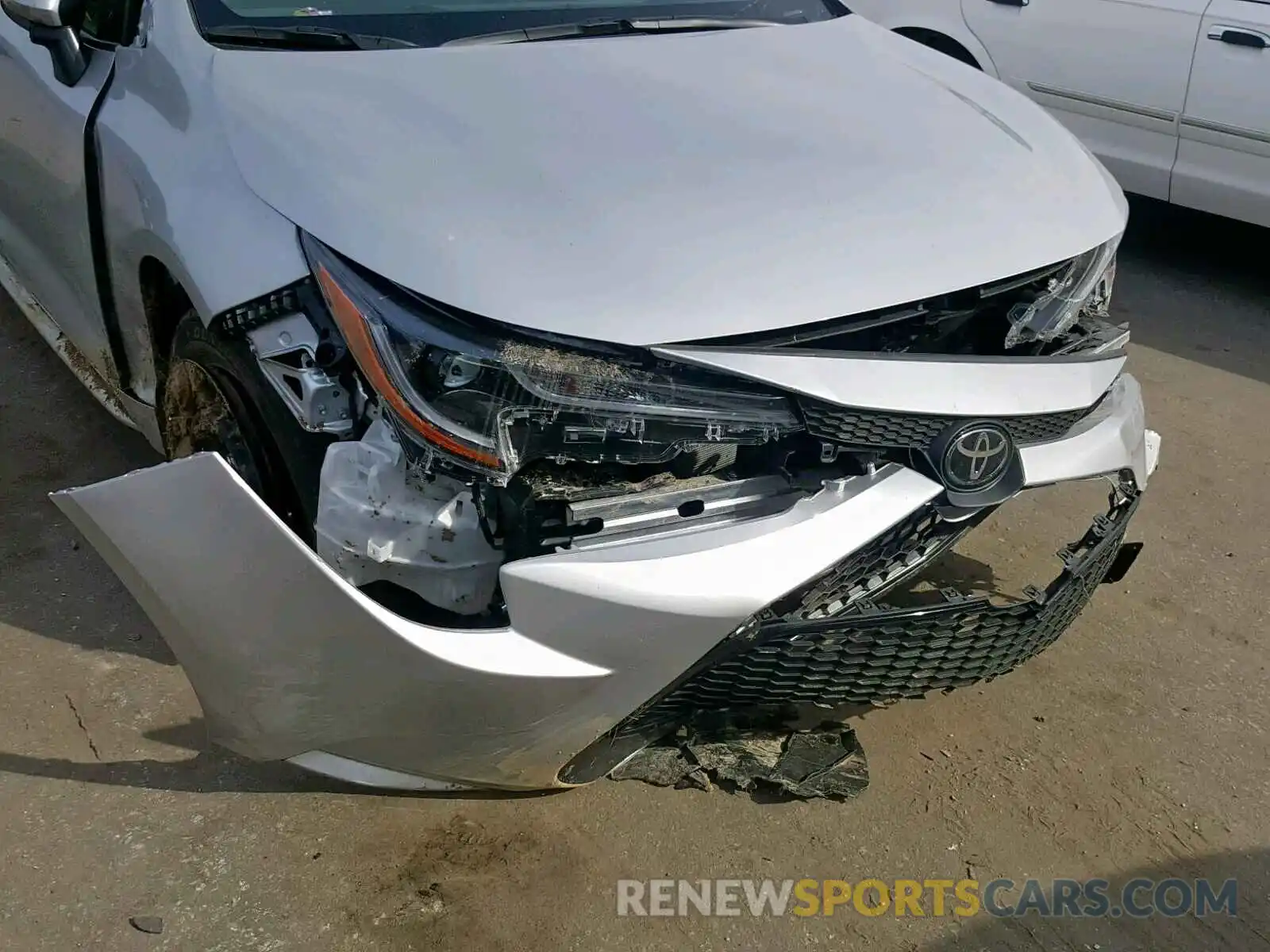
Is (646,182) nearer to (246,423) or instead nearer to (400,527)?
(400,527)

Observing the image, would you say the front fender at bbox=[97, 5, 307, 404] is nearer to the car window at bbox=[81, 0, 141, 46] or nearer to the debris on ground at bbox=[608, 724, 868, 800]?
the car window at bbox=[81, 0, 141, 46]

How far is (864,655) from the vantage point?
2.07 m

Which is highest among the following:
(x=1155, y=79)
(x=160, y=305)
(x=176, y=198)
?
(x=176, y=198)

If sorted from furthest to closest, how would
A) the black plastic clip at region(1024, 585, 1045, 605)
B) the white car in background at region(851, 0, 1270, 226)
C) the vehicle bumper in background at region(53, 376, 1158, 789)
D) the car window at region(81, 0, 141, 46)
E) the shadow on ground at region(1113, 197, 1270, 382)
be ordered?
the white car in background at region(851, 0, 1270, 226), the shadow on ground at region(1113, 197, 1270, 382), the car window at region(81, 0, 141, 46), the black plastic clip at region(1024, 585, 1045, 605), the vehicle bumper in background at region(53, 376, 1158, 789)

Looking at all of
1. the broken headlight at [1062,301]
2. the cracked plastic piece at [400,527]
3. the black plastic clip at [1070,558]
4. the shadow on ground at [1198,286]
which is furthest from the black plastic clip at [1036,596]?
the shadow on ground at [1198,286]

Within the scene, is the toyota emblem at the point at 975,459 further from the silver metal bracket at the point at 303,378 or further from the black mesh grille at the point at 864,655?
the silver metal bracket at the point at 303,378

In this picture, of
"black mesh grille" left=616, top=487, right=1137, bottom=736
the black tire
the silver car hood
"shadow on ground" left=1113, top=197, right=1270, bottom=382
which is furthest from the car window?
"shadow on ground" left=1113, top=197, right=1270, bottom=382

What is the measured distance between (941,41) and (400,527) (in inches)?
196

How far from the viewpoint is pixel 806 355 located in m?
1.92

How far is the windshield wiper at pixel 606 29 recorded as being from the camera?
8.53ft

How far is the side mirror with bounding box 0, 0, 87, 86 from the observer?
8.58 ft

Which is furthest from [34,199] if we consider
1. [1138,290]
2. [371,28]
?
[1138,290]

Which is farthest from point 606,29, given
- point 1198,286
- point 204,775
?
point 1198,286

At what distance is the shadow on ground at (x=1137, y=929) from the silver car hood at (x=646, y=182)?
1131mm
